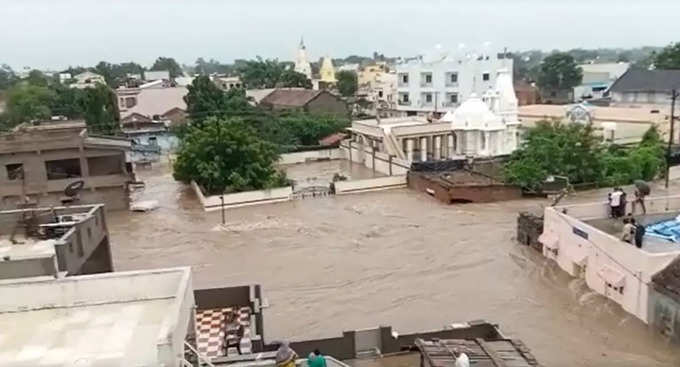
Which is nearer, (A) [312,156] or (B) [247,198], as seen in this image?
(B) [247,198]

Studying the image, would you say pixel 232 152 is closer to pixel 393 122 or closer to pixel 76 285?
pixel 393 122

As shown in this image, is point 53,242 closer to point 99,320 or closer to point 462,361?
point 99,320

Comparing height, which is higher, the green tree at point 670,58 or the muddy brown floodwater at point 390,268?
the green tree at point 670,58

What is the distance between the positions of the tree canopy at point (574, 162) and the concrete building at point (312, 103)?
21.2m

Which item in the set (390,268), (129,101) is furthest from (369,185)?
(129,101)

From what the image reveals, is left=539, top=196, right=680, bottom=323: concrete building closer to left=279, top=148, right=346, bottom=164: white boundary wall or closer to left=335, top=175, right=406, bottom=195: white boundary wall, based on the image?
left=335, top=175, right=406, bottom=195: white boundary wall

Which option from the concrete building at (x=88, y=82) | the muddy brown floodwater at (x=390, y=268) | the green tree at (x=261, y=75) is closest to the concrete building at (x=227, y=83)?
the green tree at (x=261, y=75)

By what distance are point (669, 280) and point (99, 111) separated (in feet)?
116

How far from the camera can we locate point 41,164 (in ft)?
78.7

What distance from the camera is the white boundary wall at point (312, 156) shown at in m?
36.5

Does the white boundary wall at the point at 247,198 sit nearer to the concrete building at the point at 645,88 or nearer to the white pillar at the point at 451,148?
the white pillar at the point at 451,148

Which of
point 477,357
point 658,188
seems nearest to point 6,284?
point 477,357

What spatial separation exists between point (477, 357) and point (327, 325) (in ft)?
19.1

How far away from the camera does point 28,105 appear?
44.7 metres
